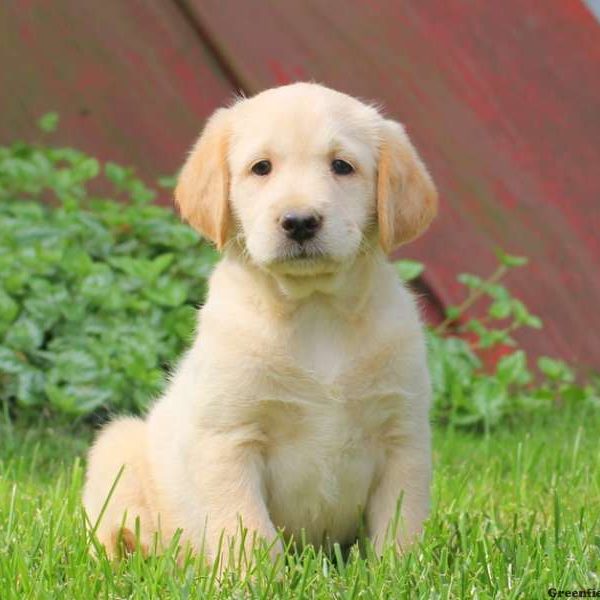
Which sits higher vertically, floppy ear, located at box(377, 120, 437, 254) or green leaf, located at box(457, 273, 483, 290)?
floppy ear, located at box(377, 120, 437, 254)

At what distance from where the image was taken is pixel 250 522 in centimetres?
377

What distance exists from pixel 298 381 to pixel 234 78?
341 centimetres

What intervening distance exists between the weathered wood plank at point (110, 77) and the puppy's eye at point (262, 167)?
10.3 ft

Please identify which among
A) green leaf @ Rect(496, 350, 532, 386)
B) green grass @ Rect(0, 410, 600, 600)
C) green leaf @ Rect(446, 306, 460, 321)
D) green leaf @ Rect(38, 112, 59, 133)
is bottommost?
green grass @ Rect(0, 410, 600, 600)

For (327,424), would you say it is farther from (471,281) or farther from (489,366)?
(489,366)

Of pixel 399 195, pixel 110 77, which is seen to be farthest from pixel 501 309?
pixel 399 195

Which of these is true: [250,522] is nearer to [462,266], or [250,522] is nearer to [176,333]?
[176,333]

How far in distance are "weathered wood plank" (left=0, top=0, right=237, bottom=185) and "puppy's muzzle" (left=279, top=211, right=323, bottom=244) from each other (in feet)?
11.0

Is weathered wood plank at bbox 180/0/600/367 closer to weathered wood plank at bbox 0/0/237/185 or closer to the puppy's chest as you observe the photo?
weathered wood plank at bbox 0/0/237/185

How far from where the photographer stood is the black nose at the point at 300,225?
12.3 ft

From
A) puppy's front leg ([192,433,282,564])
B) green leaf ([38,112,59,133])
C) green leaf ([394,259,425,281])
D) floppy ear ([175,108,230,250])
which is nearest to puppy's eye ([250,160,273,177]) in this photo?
floppy ear ([175,108,230,250])

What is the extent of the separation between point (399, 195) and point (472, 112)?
3.11 meters

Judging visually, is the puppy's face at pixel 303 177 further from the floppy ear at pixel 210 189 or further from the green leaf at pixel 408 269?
the green leaf at pixel 408 269

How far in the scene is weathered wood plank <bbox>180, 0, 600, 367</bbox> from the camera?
6945 mm
